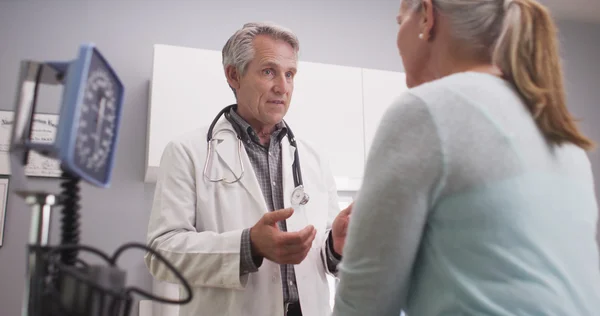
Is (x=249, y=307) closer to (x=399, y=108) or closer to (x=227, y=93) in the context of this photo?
(x=399, y=108)

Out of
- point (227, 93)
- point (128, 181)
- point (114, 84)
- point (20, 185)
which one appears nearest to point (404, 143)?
point (114, 84)

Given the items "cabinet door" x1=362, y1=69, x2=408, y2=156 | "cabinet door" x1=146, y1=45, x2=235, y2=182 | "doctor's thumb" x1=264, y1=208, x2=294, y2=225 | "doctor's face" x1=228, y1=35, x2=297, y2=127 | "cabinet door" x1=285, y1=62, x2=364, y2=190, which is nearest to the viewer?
"doctor's thumb" x1=264, y1=208, x2=294, y2=225

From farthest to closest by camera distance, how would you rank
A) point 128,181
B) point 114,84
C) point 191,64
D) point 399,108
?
point 128,181, point 191,64, point 399,108, point 114,84

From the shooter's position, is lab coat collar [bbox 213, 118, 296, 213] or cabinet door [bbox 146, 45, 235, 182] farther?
cabinet door [bbox 146, 45, 235, 182]

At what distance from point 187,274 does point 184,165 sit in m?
Answer: 0.31

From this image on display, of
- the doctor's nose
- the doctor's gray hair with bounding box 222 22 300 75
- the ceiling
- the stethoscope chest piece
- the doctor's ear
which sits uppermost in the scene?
the ceiling

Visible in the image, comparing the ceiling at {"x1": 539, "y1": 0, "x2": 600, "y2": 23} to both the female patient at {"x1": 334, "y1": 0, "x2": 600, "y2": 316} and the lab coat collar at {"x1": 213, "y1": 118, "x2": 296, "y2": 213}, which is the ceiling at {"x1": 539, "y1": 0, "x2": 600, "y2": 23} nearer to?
the lab coat collar at {"x1": 213, "y1": 118, "x2": 296, "y2": 213}

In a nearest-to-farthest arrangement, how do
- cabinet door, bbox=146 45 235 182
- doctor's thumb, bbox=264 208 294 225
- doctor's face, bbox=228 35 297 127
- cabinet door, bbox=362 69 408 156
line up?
1. doctor's thumb, bbox=264 208 294 225
2. doctor's face, bbox=228 35 297 127
3. cabinet door, bbox=146 45 235 182
4. cabinet door, bbox=362 69 408 156

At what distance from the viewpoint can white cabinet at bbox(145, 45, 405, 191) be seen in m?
2.29

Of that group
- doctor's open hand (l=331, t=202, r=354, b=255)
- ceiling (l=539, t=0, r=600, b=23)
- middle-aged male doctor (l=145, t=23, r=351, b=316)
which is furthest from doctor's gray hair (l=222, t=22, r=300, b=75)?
ceiling (l=539, t=0, r=600, b=23)

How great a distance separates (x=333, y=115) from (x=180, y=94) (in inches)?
28.6

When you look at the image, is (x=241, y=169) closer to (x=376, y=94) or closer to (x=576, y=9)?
(x=376, y=94)

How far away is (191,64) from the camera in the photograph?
93.0 inches

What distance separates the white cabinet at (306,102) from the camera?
229cm
